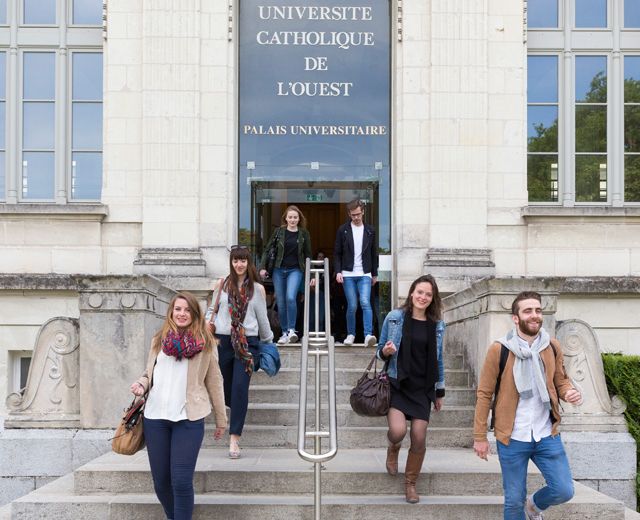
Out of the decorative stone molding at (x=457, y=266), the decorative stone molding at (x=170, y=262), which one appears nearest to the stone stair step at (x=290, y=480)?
the decorative stone molding at (x=457, y=266)

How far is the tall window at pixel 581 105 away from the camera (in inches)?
506

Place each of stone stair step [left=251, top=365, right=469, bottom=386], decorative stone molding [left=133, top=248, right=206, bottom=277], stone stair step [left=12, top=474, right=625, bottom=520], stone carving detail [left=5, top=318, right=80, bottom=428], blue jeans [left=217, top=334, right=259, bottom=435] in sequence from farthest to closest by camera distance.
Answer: decorative stone molding [left=133, top=248, right=206, bottom=277], stone stair step [left=251, top=365, right=469, bottom=386], stone carving detail [left=5, top=318, right=80, bottom=428], blue jeans [left=217, top=334, right=259, bottom=435], stone stair step [left=12, top=474, right=625, bottom=520]

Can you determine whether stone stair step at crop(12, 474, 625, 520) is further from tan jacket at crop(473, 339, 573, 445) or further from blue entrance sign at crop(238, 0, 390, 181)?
blue entrance sign at crop(238, 0, 390, 181)

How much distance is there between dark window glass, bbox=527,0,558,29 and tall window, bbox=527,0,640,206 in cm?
1

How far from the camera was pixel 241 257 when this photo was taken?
811cm

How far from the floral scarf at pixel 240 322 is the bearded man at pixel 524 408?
101 inches

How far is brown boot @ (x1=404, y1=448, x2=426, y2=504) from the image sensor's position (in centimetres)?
702

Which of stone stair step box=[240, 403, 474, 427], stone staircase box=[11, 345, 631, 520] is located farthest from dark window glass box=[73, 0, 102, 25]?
stone staircase box=[11, 345, 631, 520]

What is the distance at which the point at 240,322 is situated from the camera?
26.6 feet

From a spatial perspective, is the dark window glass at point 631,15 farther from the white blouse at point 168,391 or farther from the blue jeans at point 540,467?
the white blouse at point 168,391

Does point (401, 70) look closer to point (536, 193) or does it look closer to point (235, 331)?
point (536, 193)

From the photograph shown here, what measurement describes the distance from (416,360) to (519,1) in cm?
726

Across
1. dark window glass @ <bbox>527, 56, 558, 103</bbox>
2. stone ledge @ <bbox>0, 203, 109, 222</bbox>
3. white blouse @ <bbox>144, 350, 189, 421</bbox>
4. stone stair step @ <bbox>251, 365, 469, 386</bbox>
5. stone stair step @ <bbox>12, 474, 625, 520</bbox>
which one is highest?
dark window glass @ <bbox>527, 56, 558, 103</bbox>

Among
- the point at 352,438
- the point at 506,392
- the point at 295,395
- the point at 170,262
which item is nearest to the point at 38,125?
the point at 170,262
